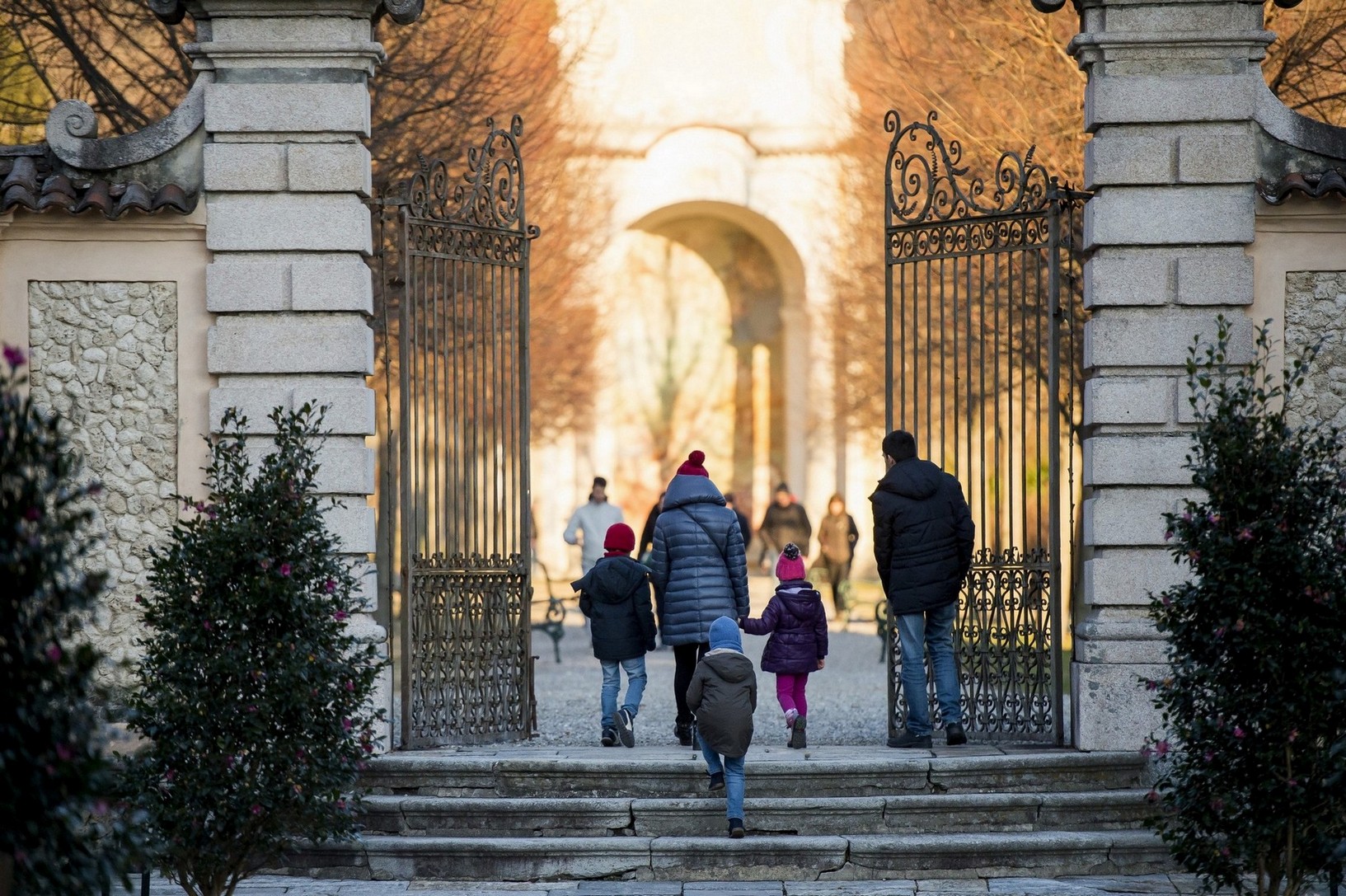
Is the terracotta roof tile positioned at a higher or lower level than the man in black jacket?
higher

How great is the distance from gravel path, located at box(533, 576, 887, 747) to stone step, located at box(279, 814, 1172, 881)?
1734 millimetres

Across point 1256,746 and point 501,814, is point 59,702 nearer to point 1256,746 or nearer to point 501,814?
point 501,814

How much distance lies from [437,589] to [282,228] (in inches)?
88.8

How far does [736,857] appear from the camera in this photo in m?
8.34

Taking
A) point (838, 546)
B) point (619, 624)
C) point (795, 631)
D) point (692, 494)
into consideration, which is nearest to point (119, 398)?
point (619, 624)

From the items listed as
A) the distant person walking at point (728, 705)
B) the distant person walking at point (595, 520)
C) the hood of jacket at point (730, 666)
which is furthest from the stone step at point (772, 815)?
the distant person walking at point (595, 520)

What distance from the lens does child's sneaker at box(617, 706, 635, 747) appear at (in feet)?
32.8

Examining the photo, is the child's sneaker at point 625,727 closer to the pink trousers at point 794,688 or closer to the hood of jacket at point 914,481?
the pink trousers at point 794,688

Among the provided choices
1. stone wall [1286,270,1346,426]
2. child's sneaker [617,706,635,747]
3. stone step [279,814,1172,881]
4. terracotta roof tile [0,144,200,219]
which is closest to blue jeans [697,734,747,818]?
stone step [279,814,1172,881]

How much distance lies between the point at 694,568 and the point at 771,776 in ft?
4.90

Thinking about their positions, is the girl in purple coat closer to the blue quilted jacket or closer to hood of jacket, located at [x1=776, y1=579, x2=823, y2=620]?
hood of jacket, located at [x1=776, y1=579, x2=823, y2=620]

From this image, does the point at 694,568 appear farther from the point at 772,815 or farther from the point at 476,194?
the point at 476,194

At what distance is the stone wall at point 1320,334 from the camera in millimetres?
9188

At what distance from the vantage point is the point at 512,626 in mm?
9977
